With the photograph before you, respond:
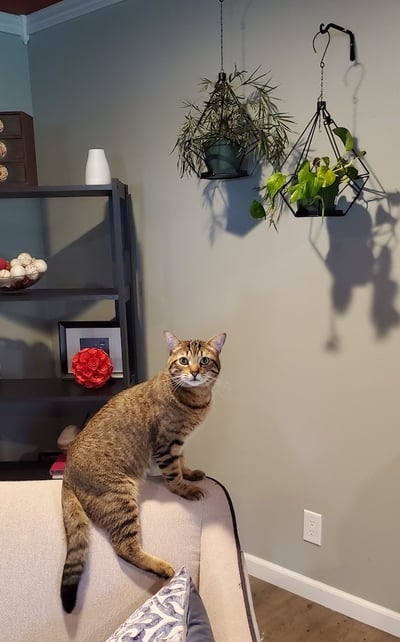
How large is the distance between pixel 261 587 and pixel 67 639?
3.83 feet

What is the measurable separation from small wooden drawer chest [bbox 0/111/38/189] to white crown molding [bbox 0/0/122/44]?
1.62 feet

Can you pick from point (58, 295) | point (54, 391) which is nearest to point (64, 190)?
point (58, 295)

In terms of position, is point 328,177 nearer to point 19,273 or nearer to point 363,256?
point 363,256

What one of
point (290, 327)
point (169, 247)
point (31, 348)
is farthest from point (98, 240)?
point (290, 327)

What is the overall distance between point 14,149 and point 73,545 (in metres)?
1.50

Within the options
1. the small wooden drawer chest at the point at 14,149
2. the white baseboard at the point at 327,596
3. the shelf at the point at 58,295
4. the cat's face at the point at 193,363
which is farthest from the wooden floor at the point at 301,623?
the small wooden drawer chest at the point at 14,149

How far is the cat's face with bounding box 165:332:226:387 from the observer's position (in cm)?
→ 151

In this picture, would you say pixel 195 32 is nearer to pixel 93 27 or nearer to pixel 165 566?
→ pixel 93 27

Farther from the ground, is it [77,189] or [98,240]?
[77,189]

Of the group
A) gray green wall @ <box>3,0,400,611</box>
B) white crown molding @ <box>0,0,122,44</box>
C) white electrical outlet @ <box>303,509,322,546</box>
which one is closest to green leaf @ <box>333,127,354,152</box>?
gray green wall @ <box>3,0,400,611</box>

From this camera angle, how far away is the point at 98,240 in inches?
94.7

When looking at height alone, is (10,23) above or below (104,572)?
above

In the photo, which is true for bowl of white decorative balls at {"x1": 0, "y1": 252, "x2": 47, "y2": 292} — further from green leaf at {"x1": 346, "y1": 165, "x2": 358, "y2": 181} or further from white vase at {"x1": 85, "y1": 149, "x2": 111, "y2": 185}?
green leaf at {"x1": 346, "y1": 165, "x2": 358, "y2": 181}

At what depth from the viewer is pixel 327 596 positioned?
2025 millimetres
